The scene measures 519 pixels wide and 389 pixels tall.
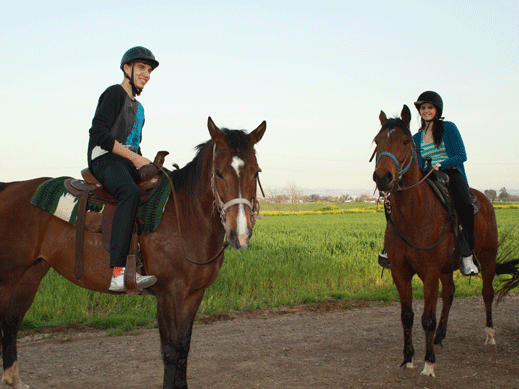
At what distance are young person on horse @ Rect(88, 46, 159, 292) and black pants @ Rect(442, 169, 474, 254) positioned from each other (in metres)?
4.22

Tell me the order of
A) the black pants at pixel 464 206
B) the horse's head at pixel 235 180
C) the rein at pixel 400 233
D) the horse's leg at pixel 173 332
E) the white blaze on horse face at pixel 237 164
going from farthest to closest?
the black pants at pixel 464 206
the rein at pixel 400 233
the horse's leg at pixel 173 332
the white blaze on horse face at pixel 237 164
the horse's head at pixel 235 180

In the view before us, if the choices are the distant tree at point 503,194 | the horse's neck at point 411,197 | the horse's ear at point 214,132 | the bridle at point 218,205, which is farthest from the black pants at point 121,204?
the distant tree at point 503,194

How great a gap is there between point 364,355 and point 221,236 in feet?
10.2

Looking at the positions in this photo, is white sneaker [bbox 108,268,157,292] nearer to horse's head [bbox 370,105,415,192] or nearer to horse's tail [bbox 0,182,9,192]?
horse's tail [bbox 0,182,9,192]

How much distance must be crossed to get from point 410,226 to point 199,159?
2.86m

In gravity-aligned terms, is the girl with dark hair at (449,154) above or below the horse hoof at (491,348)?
above

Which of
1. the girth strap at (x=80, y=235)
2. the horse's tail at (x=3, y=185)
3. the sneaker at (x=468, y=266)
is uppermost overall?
the horse's tail at (x=3, y=185)

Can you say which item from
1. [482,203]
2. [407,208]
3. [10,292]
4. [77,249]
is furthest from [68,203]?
[482,203]

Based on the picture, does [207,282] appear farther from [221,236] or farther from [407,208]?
[407,208]

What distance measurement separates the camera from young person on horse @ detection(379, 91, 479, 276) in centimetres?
563

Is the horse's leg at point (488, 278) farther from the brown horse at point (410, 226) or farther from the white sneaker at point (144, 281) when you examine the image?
the white sneaker at point (144, 281)

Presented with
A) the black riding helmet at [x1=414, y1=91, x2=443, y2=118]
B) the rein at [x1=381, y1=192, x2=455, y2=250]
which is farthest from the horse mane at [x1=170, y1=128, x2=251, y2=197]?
the black riding helmet at [x1=414, y1=91, x2=443, y2=118]

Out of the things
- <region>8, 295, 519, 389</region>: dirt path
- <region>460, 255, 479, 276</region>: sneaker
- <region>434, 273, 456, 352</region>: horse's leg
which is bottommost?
<region>8, 295, 519, 389</region>: dirt path

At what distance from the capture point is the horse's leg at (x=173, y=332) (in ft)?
11.7
